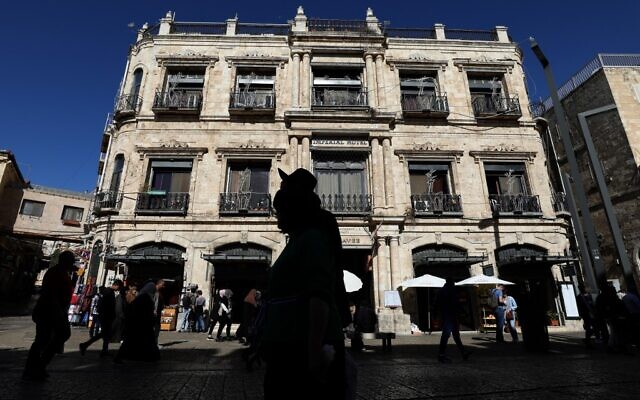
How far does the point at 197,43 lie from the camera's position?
16.8m

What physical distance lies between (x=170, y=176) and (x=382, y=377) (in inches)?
505

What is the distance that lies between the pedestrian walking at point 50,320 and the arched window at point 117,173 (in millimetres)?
10822

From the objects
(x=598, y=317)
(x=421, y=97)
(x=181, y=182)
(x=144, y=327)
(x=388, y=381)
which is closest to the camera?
(x=388, y=381)

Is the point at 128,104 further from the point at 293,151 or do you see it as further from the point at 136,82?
the point at 293,151

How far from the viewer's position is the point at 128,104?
1546cm

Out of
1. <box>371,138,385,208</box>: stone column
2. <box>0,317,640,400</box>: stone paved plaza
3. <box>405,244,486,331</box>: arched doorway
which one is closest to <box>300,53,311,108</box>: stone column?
<box>371,138,385,208</box>: stone column

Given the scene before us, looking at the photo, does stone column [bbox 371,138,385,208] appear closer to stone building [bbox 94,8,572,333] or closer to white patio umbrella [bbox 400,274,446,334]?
stone building [bbox 94,8,572,333]

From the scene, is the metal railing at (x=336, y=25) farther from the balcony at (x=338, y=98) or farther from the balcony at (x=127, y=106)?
the balcony at (x=127, y=106)

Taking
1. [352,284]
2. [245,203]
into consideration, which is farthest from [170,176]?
[352,284]

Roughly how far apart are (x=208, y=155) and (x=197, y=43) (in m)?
6.19

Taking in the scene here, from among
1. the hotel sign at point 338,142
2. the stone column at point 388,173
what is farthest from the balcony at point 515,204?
the hotel sign at point 338,142

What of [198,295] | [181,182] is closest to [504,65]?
[181,182]

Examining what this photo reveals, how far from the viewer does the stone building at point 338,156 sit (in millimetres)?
13500

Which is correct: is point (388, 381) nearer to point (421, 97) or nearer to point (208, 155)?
point (208, 155)
